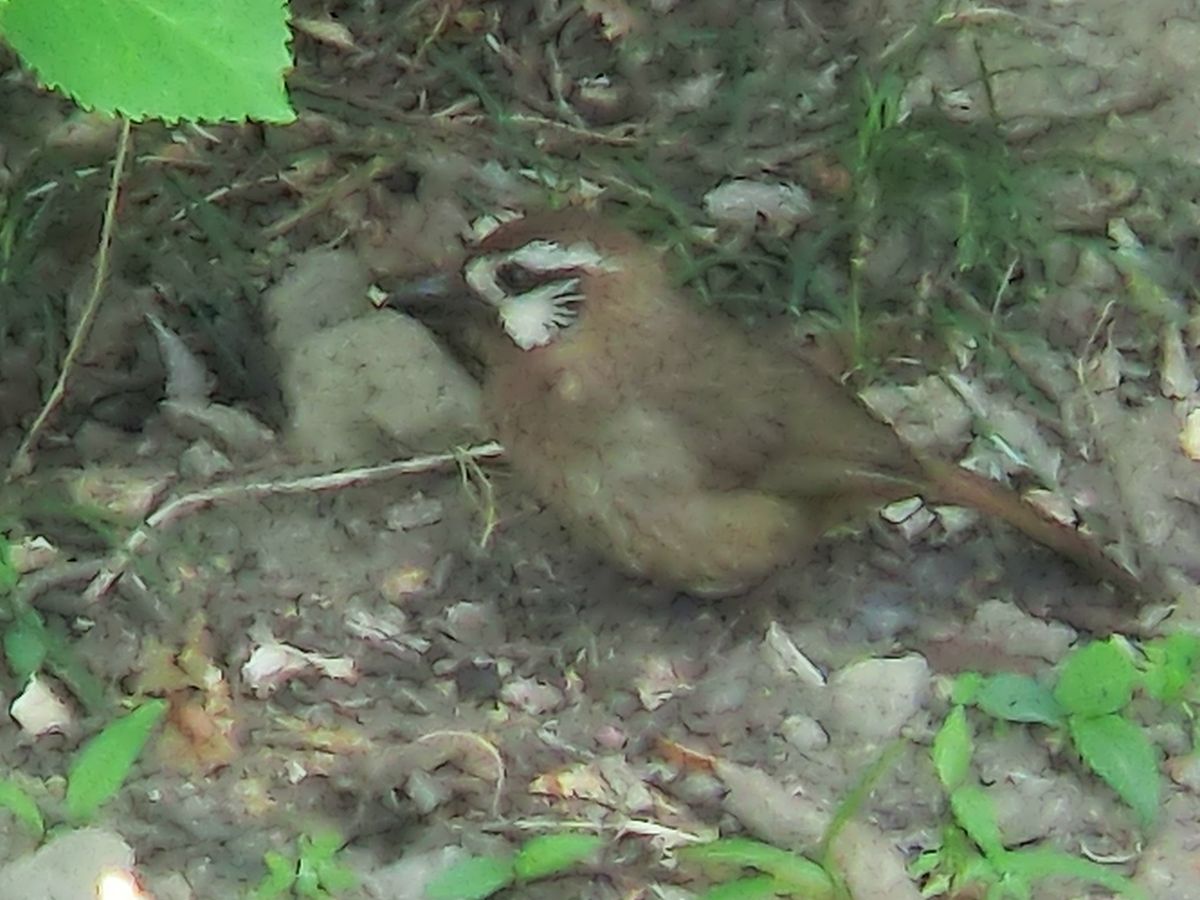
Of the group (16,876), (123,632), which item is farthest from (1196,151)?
(16,876)

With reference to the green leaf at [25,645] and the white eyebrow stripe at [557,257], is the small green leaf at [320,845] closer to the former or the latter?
the green leaf at [25,645]

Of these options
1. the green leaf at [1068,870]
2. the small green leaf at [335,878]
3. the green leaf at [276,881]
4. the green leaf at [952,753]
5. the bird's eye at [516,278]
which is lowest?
the green leaf at [1068,870]

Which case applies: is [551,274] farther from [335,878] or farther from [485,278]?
[335,878]

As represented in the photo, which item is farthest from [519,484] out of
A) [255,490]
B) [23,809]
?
[23,809]

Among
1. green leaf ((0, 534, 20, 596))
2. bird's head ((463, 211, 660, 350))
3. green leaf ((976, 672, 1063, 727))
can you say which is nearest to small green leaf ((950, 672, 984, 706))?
green leaf ((976, 672, 1063, 727))

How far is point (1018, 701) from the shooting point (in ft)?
9.37

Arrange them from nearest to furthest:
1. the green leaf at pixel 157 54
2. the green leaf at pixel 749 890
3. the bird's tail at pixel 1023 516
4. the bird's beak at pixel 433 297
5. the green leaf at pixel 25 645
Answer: the green leaf at pixel 157 54 < the green leaf at pixel 749 890 < the green leaf at pixel 25 645 < the bird's tail at pixel 1023 516 < the bird's beak at pixel 433 297

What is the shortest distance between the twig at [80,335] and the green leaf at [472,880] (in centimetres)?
120

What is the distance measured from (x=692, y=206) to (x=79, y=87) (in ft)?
5.54

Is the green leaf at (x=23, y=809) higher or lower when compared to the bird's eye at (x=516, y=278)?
lower

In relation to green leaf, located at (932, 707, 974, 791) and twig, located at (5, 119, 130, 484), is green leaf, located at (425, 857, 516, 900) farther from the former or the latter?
twig, located at (5, 119, 130, 484)

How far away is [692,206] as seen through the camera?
146 inches

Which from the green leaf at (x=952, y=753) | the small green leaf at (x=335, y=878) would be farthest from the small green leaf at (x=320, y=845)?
the green leaf at (x=952, y=753)

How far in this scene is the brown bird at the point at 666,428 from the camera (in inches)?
123
